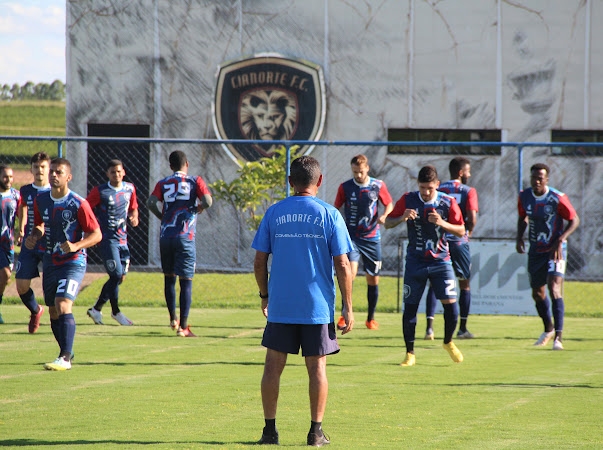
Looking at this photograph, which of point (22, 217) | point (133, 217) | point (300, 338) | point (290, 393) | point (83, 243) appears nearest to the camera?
point (300, 338)

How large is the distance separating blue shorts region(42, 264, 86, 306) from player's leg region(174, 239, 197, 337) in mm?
2799

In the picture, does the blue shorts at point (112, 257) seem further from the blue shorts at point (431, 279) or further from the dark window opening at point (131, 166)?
the dark window opening at point (131, 166)

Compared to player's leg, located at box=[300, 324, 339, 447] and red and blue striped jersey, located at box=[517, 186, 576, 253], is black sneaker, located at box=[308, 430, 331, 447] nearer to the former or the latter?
player's leg, located at box=[300, 324, 339, 447]

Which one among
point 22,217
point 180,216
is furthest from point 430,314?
point 22,217

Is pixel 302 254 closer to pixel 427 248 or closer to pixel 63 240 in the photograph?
pixel 63 240

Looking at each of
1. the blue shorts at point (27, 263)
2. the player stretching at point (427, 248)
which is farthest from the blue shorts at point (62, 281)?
the player stretching at point (427, 248)

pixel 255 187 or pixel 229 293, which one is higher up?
pixel 255 187

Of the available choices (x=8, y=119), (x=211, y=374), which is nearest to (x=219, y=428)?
(x=211, y=374)

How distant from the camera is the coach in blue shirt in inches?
240

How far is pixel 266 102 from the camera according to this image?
830 inches

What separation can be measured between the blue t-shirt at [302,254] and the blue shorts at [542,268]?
5.85 m

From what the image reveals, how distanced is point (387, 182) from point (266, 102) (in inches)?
128

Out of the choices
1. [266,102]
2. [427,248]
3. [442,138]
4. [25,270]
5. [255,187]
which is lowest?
[25,270]

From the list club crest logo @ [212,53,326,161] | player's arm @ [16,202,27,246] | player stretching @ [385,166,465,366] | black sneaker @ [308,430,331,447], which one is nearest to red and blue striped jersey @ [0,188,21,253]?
player's arm @ [16,202,27,246]
